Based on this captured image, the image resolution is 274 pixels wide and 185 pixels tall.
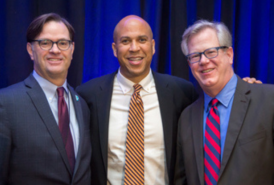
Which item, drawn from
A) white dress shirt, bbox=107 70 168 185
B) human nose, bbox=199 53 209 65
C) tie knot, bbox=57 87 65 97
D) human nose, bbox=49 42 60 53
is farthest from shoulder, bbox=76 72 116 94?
human nose, bbox=199 53 209 65

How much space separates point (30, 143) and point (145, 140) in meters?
0.78

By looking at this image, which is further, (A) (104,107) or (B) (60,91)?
(A) (104,107)

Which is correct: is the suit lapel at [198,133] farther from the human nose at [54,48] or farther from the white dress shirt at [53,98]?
the human nose at [54,48]

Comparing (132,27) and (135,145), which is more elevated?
(132,27)

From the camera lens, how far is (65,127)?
1722 mm

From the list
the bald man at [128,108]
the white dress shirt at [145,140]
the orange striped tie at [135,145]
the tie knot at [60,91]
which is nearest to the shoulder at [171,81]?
the bald man at [128,108]

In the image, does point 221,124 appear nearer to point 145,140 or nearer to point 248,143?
point 248,143

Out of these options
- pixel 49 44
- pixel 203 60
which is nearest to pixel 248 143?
pixel 203 60

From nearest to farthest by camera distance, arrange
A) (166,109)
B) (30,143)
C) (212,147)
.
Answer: (30,143)
(212,147)
(166,109)

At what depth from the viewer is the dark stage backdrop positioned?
7.98 feet

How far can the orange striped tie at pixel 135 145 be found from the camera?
1917 millimetres

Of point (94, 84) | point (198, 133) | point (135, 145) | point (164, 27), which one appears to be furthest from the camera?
point (164, 27)

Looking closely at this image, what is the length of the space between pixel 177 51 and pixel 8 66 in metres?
1.44

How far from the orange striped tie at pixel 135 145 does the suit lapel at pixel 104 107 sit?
0.51 feet
